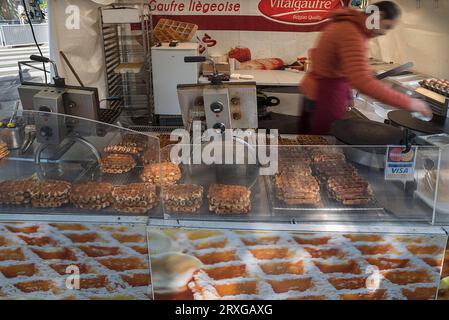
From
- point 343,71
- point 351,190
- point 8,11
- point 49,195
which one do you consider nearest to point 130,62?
point 8,11

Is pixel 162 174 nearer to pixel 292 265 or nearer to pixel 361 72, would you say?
pixel 292 265

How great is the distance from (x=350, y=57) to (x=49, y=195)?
176cm

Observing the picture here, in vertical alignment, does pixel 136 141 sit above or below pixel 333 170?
above

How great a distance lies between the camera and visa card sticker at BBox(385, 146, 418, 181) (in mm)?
1845

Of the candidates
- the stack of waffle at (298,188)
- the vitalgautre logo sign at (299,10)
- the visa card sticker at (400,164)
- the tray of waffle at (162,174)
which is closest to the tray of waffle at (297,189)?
the stack of waffle at (298,188)

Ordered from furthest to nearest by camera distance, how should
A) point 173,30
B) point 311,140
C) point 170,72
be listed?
point 173,30 → point 170,72 → point 311,140

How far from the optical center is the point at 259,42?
6.02 metres

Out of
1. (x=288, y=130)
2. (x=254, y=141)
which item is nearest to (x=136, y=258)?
(x=254, y=141)

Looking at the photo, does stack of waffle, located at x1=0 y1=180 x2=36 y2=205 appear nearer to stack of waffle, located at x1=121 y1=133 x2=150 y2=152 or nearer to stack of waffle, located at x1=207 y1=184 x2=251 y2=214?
stack of waffle, located at x1=121 y1=133 x2=150 y2=152

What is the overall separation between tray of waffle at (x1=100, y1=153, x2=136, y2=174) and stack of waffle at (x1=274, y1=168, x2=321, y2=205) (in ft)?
2.67

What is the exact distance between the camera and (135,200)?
192 cm

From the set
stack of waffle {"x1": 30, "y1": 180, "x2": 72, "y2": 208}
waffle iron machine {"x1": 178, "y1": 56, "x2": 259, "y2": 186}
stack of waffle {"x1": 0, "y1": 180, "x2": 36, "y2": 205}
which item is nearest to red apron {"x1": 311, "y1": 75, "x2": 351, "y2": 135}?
waffle iron machine {"x1": 178, "y1": 56, "x2": 259, "y2": 186}

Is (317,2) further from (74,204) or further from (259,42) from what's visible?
(74,204)

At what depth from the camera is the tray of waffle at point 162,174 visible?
6.44 ft
